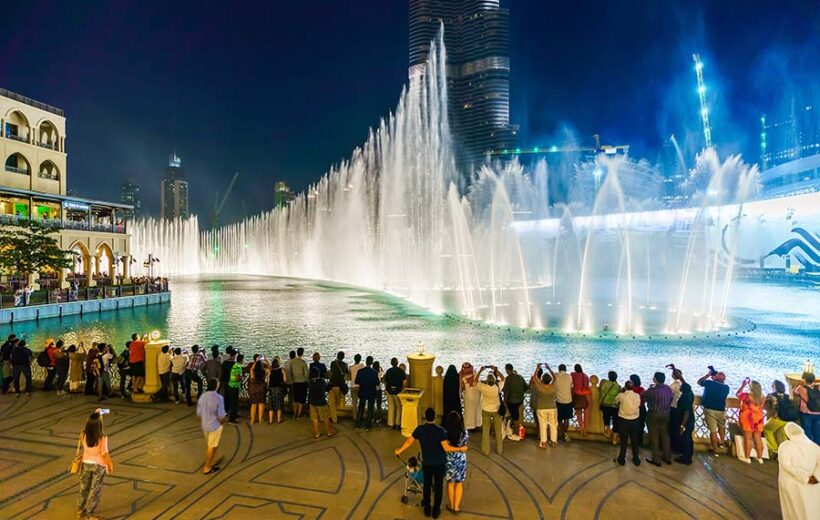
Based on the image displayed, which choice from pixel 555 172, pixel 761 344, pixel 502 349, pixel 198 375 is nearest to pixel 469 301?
pixel 502 349

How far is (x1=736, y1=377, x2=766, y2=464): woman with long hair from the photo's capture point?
24.8 ft

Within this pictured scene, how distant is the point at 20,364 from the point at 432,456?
1160 centimetres

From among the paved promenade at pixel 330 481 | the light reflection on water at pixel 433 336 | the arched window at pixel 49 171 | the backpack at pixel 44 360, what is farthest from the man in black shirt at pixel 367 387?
the arched window at pixel 49 171

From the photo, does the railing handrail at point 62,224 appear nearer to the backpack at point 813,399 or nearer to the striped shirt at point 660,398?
the striped shirt at point 660,398

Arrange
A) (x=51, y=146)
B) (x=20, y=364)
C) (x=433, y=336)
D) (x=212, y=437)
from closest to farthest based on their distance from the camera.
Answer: (x=212, y=437) → (x=20, y=364) → (x=433, y=336) → (x=51, y=146)

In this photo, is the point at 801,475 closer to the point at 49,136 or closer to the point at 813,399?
the point at 813,399

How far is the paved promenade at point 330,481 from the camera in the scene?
612 cm

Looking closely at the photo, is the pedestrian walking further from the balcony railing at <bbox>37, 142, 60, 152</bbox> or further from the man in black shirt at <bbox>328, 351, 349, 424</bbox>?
the balcony railing at <bbox>37, 142, 60, 152</bbox>

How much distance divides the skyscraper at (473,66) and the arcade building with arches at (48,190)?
119 meters

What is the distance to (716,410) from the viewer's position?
7.95 metres

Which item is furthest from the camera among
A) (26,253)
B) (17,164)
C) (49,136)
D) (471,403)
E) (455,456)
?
(49,136)

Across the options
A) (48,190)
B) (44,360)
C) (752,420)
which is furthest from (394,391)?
(48,190)

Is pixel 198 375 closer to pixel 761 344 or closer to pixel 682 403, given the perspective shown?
pixel 682 403

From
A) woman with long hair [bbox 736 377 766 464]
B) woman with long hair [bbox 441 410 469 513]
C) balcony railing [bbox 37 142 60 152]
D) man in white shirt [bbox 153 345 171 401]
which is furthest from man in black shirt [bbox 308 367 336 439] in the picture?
balcony railing [bbox 37 142 60 152]
